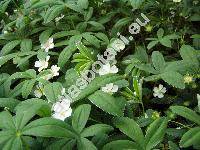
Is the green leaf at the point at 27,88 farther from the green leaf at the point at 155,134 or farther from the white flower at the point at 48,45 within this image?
the green leaf at the point at 155,134

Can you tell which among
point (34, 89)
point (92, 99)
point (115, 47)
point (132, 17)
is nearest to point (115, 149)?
point (92, 99)

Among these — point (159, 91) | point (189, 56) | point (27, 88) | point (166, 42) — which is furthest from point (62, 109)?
point (166, 42)

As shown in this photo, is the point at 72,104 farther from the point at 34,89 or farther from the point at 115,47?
the point at 115,47

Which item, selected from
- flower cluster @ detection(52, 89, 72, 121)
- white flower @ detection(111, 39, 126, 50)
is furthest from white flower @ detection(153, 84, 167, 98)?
flower cluster @ detection(52, 89, 72, 121)

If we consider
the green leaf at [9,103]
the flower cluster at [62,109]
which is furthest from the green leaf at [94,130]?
the green leaf at [9,103]

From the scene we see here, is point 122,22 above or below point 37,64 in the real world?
above

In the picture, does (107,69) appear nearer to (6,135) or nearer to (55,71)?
(55,71)
